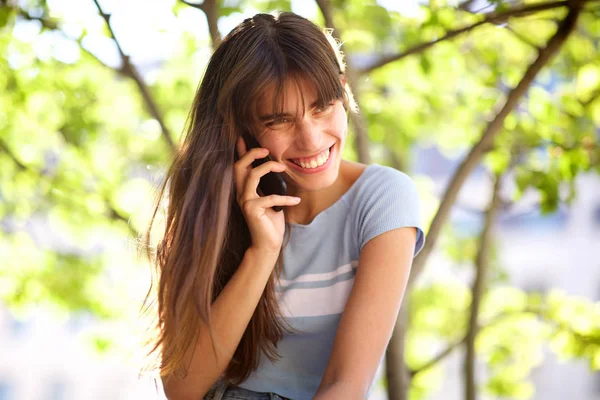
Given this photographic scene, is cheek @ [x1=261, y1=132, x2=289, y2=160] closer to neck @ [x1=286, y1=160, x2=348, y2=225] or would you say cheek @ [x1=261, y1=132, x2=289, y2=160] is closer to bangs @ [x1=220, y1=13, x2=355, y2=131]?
bangs @ [x1=220, y1=13, x2=355, y2=131]

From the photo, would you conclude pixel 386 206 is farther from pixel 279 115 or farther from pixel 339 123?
pixel 279 115

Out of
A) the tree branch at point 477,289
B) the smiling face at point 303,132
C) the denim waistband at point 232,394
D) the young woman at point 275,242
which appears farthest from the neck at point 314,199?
the tree branch at point 477,289

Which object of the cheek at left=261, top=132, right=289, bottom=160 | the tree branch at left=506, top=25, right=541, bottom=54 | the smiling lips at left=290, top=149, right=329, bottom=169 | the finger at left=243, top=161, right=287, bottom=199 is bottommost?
the finger at left=243, top=161, right=287, bottom=199

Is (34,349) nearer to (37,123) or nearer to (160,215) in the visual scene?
(37,123)

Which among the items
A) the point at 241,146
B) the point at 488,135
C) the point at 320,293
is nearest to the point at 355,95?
the point at 488,135

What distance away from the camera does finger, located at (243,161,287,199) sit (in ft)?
6.44

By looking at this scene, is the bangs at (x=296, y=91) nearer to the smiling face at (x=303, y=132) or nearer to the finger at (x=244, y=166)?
the smiling face at (x=303, y=132)

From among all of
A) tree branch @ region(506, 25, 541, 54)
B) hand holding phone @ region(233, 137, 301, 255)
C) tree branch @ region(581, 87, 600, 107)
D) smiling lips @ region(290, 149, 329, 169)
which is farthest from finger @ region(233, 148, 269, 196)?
tree branch @ region(581, 87, 600, 107)

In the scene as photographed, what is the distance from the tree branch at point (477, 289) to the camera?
140 inches

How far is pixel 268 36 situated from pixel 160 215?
617 millimetres

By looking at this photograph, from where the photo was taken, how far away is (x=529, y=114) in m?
3.63

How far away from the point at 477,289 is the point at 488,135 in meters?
1.26

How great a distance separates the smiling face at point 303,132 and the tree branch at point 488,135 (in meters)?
0.66

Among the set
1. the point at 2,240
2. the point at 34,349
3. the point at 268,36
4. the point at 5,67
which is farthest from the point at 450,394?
the point at 268,36
